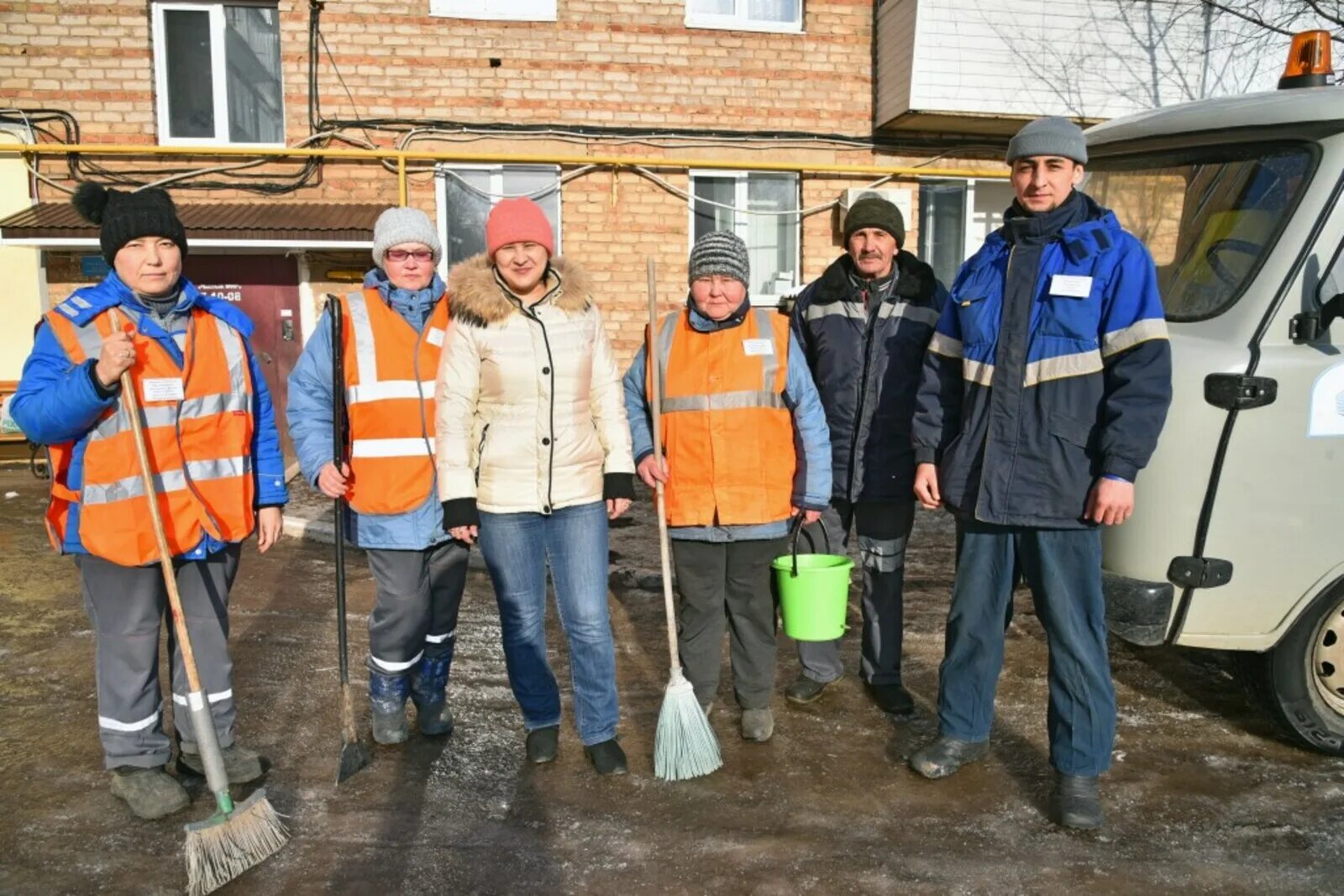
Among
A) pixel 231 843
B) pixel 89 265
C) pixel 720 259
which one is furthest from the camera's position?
pixel 89 265

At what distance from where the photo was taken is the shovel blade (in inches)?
131

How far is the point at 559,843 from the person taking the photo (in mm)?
2939

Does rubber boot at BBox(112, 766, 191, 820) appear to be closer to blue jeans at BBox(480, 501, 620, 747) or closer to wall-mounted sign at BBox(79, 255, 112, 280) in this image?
blue jeans at BBox(480, 501, 620, 747)

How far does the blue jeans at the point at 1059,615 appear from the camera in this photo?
3.02 meters

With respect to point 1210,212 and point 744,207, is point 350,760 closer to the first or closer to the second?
point 1210,212

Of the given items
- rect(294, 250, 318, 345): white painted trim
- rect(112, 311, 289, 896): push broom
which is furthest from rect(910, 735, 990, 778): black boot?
rect(294, 250, 318, 345): white painted trim

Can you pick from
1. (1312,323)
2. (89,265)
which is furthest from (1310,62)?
(89,265)

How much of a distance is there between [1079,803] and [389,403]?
102 inches

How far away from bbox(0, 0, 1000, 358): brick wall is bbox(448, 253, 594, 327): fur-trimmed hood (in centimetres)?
653

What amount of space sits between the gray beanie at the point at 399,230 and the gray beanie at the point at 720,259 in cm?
92

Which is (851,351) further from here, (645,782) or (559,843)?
(559,843)

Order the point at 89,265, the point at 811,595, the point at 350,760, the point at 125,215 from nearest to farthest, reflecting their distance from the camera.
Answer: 1. the point at 125,215
2. the point at 350,760
3. the point at 811,595
4. the point at 89,265

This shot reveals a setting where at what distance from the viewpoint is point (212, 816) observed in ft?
9.30

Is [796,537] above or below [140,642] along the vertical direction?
above
